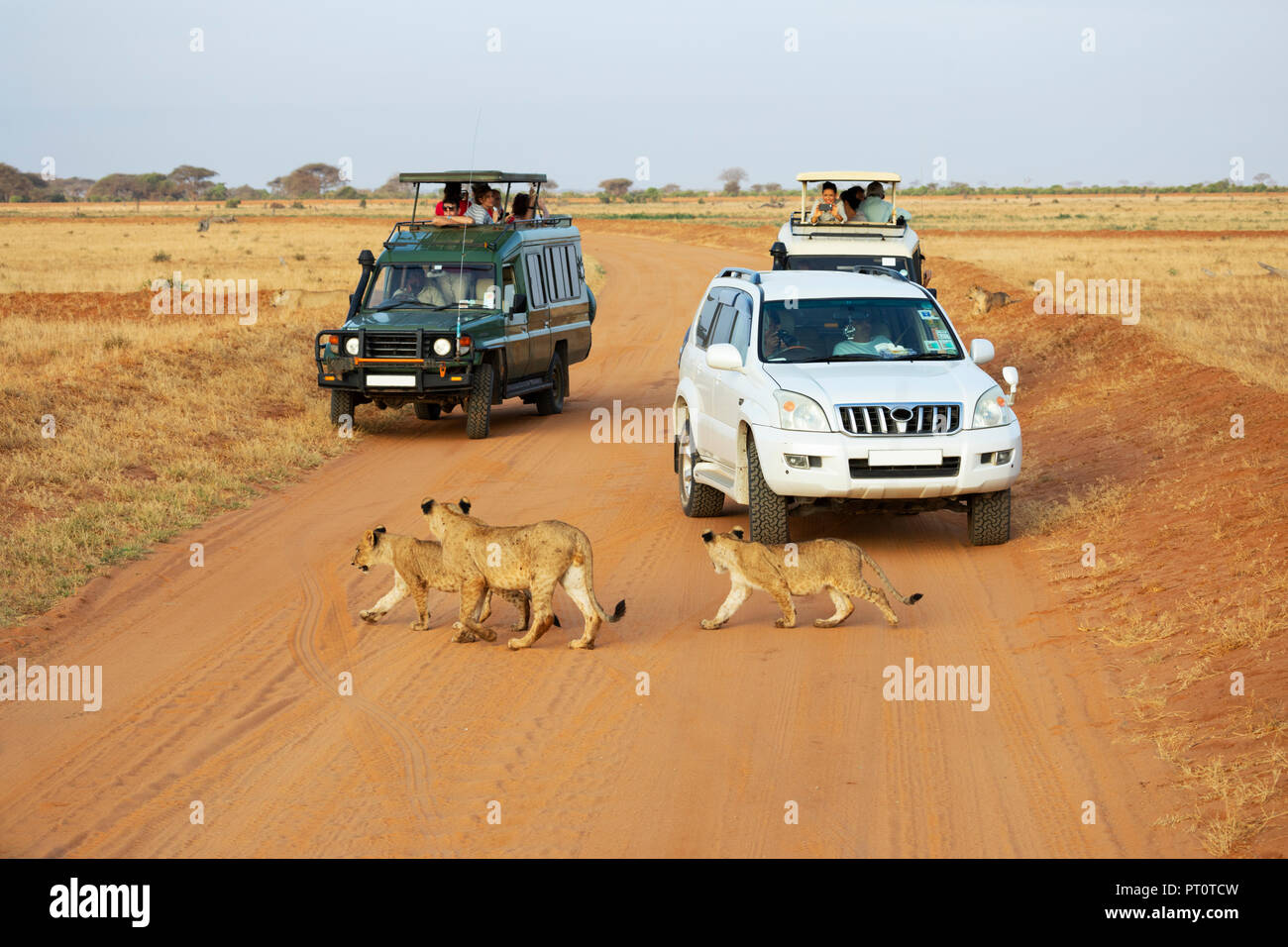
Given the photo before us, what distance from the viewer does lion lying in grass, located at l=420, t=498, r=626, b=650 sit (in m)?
7.83

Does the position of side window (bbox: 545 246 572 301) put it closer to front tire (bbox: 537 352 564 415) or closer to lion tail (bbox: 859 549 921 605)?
front tire (bbox: 537 352 564 415)

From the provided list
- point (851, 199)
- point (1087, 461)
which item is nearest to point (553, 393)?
point (851, 199)

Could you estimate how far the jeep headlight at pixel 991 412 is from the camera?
989cm

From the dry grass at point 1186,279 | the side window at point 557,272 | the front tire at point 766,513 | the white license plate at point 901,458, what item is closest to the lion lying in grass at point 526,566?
the front tire at point 766,513

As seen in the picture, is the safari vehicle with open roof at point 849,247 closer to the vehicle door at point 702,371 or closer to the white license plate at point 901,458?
the vehicle door at point 702,371

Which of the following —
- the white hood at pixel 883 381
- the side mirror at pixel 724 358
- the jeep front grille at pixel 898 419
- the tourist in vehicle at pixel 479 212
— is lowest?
the jeep front grille at pixel 898 419

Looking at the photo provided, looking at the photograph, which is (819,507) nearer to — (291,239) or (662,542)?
(662,542)

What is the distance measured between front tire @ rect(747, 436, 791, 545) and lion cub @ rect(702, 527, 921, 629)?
1.53m

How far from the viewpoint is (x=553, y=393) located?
698 inches

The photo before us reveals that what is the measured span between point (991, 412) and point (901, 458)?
87 cm

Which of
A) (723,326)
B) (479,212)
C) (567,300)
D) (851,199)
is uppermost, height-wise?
(851,199)

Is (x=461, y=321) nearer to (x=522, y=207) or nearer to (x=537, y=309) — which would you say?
(x=537, y=309)

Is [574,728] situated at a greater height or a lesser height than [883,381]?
lesser

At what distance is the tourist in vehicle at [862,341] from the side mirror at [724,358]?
0.86 m
